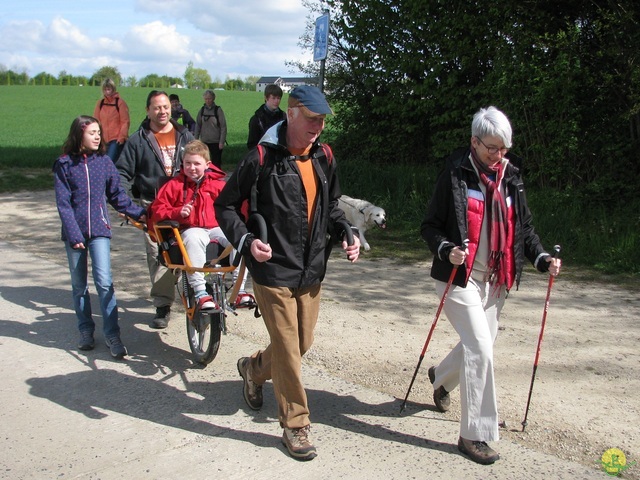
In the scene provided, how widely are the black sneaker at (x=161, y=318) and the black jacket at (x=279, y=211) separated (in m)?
2.45

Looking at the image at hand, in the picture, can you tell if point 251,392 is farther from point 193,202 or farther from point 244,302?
point 193,202

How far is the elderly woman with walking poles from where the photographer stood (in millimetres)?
3791

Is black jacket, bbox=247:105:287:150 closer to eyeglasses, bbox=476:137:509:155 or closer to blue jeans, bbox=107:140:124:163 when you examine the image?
blue jeans, bbox=107:140:124:163

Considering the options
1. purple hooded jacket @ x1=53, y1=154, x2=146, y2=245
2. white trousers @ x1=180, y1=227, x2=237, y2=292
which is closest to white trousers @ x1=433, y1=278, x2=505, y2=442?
white trousers @ x1=180, y1=227, x2=237, y2=292

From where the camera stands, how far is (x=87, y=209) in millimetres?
5414

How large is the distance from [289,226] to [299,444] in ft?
3.87

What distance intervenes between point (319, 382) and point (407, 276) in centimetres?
322

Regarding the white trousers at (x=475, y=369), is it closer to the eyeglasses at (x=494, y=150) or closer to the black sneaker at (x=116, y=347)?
the eyeglasses at (x=494, y=150)

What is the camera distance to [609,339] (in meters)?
5.82

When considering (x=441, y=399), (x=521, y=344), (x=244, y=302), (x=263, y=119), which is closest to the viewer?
(x=441, y=399)

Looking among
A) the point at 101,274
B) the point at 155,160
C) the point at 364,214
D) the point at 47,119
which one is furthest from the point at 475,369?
the point at 47,119

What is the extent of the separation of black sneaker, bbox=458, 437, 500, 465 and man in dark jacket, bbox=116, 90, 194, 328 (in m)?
3.11

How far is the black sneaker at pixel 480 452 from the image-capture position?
377 cm

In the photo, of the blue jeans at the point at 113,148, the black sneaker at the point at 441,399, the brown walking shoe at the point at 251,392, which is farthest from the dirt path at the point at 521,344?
the blue jeans at the point at 113,148
